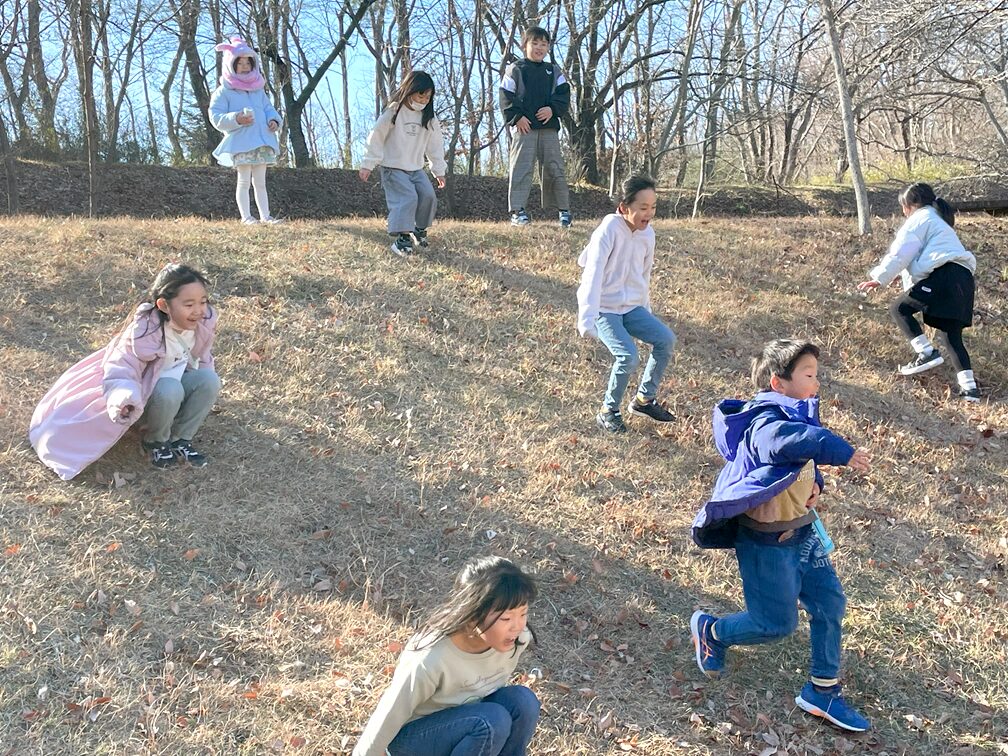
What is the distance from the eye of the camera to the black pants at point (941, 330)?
691 cm

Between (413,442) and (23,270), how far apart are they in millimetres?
4021

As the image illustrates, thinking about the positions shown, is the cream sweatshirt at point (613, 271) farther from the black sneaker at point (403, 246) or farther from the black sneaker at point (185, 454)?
the black sneaker at point (403, 246)

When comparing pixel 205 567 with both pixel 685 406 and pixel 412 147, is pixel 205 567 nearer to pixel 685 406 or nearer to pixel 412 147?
pixel 685 406

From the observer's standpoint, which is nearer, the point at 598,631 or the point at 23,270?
the point at 598,631

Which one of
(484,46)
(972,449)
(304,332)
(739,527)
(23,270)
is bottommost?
(972,449)

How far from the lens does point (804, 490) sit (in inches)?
133

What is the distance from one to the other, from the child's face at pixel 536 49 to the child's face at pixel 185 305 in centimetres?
561

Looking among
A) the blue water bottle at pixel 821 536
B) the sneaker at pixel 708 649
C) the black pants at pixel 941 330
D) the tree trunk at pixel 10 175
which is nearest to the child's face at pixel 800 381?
the blue water bottle at pixel 821 536

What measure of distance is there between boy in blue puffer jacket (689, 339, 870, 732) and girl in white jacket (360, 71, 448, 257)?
5.12 m

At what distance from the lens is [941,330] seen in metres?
6.99

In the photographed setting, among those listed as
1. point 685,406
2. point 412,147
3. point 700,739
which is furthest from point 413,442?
point 412,147

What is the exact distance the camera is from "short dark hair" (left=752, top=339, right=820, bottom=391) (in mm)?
3342

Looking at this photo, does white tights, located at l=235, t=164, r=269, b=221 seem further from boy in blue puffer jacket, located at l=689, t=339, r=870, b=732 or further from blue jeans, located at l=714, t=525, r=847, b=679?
blue jeans, located at l=714, t=525, r=847, b=679

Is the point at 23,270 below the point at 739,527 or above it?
above
